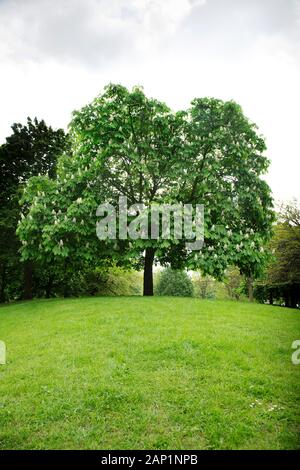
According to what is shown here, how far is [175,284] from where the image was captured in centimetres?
5172

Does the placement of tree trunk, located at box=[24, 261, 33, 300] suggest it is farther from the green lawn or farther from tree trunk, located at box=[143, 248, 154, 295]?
the green lawn

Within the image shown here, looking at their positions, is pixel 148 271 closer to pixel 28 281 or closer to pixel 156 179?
pixel 156 179

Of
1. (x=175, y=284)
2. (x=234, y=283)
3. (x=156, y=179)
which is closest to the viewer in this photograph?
(x=156, y=179)

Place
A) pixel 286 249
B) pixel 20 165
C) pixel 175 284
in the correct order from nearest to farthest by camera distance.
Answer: pixel 20 165, pixel 286 249, pixel 175 284

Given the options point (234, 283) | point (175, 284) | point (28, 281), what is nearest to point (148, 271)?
point (28, 281)

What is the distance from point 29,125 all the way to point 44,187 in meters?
12.3

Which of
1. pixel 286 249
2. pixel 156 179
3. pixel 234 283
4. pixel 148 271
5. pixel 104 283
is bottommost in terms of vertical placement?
pixel 234 283

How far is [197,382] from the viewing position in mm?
6906

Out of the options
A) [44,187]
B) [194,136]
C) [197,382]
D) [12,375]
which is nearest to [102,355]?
[12,375]

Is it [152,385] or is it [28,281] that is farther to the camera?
[28,281]

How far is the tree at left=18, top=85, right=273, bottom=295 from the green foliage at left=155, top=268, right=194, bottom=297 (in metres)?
33.6

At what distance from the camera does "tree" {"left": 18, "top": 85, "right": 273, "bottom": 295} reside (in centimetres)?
1611

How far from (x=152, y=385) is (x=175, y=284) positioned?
149 ft

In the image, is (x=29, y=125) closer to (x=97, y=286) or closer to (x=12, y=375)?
(x=97, y=286)
